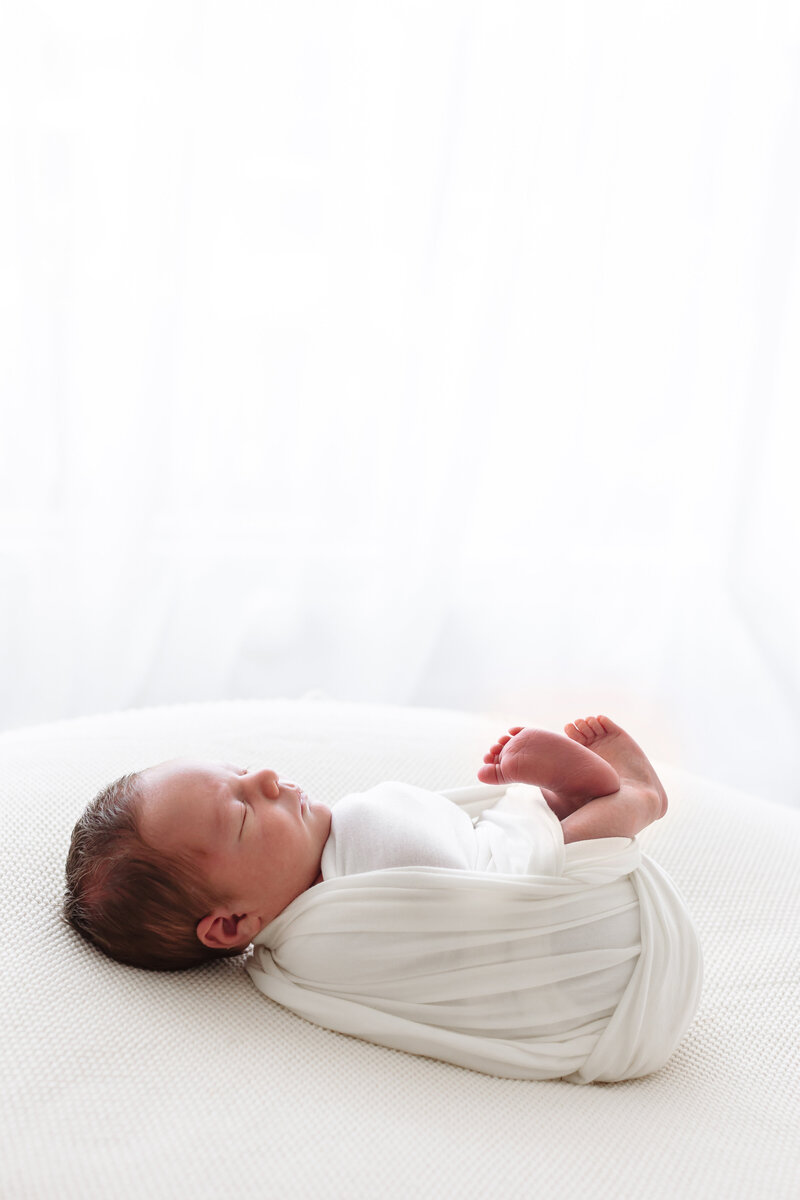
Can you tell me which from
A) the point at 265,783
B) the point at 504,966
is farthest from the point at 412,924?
the point at 265,783

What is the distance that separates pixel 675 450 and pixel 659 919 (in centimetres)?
161

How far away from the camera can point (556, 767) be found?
108cm

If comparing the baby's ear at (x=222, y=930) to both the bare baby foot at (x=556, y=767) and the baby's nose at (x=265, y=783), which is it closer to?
the baby's nose at (x=265, y=783)

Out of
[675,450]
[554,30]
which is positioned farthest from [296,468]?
[554,30]

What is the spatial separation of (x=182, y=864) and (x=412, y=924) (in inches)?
8.6

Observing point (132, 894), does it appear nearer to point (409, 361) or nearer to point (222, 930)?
point (222, 930)

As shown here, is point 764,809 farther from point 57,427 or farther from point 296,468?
point 57,427

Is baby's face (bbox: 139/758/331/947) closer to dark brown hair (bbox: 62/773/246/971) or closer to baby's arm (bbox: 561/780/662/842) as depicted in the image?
dark brown hair (bbox: 62/773/246/971)

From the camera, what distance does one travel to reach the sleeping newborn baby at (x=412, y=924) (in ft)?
3.21

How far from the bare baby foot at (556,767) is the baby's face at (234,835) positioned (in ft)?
0.68

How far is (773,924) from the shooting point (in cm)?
124

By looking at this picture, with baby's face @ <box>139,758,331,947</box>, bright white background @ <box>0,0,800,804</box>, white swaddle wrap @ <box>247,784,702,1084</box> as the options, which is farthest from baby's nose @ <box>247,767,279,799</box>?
bright white background @ <box>0,0,800,804</box>

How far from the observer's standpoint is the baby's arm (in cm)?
105

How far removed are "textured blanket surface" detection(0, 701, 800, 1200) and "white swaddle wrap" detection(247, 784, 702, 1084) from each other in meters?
0.03
